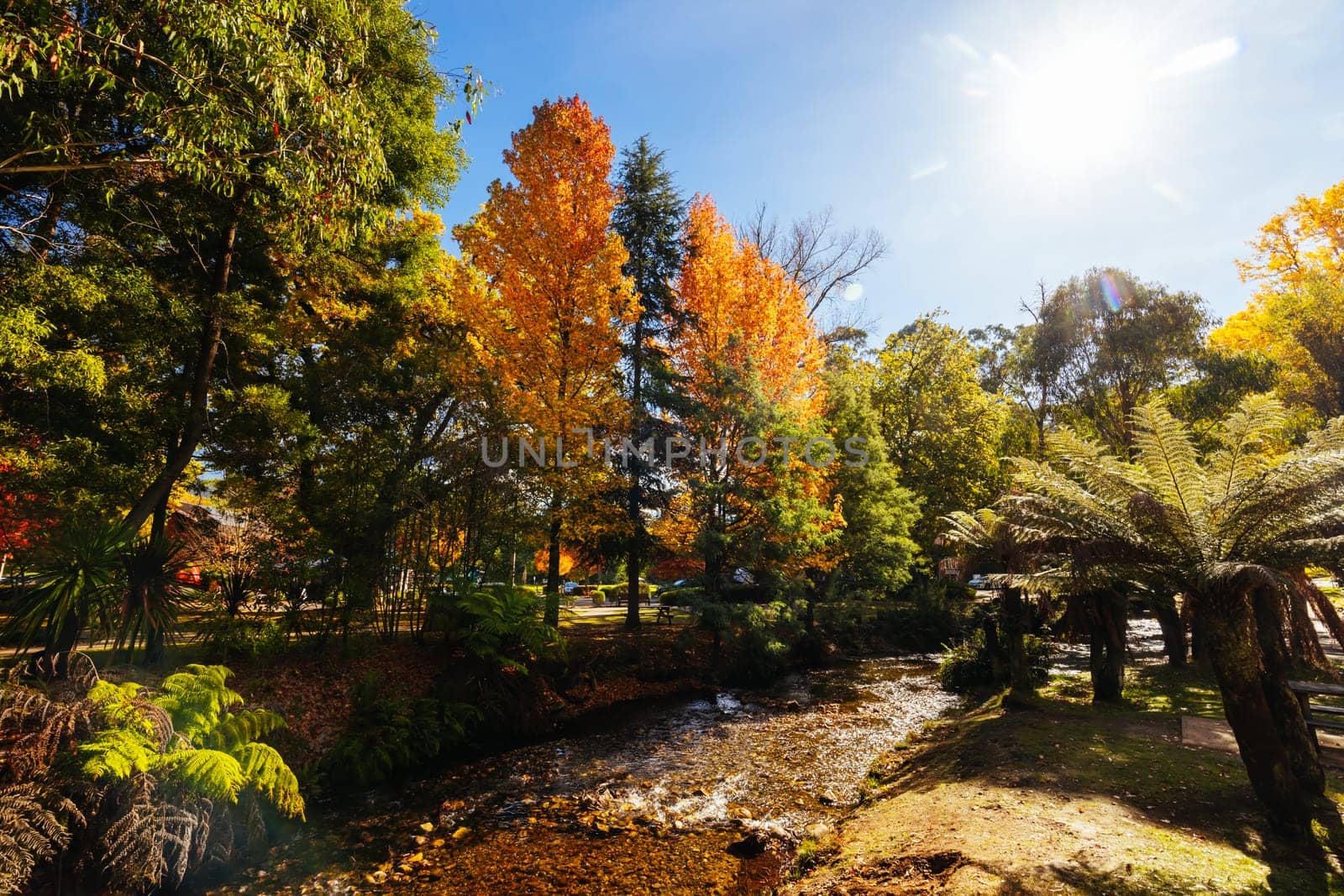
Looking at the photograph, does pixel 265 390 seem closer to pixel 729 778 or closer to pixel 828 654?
pixel 729 778

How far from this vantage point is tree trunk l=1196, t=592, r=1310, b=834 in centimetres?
432

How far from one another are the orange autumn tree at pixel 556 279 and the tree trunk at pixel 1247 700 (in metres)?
10.3

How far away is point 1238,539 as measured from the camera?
480cm

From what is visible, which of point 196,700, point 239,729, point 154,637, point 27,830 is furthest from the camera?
point 154,637

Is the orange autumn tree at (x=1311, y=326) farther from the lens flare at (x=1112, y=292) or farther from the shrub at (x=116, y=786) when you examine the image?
the shrub at (x=116, y=786)

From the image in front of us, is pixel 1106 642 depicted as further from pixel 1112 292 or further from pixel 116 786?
pixel 1112 292

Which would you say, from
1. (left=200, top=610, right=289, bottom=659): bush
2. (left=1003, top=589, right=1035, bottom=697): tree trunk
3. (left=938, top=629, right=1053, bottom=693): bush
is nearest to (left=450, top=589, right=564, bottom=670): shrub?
(left=200, top=610, right=289, bottom=659): bush

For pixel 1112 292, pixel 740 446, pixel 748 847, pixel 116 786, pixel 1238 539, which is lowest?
pixel 748 847

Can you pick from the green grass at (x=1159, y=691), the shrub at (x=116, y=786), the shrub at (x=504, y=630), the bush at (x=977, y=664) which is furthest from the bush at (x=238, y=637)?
the green grass at (x=1159, y=691)

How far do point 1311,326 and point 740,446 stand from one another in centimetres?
1972

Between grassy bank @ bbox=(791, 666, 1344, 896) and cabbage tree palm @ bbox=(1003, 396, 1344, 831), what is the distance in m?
0.53

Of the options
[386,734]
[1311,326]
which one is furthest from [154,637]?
[1311,326]

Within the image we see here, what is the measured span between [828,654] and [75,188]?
18843 millimetres

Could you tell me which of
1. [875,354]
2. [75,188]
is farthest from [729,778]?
[875,354]
